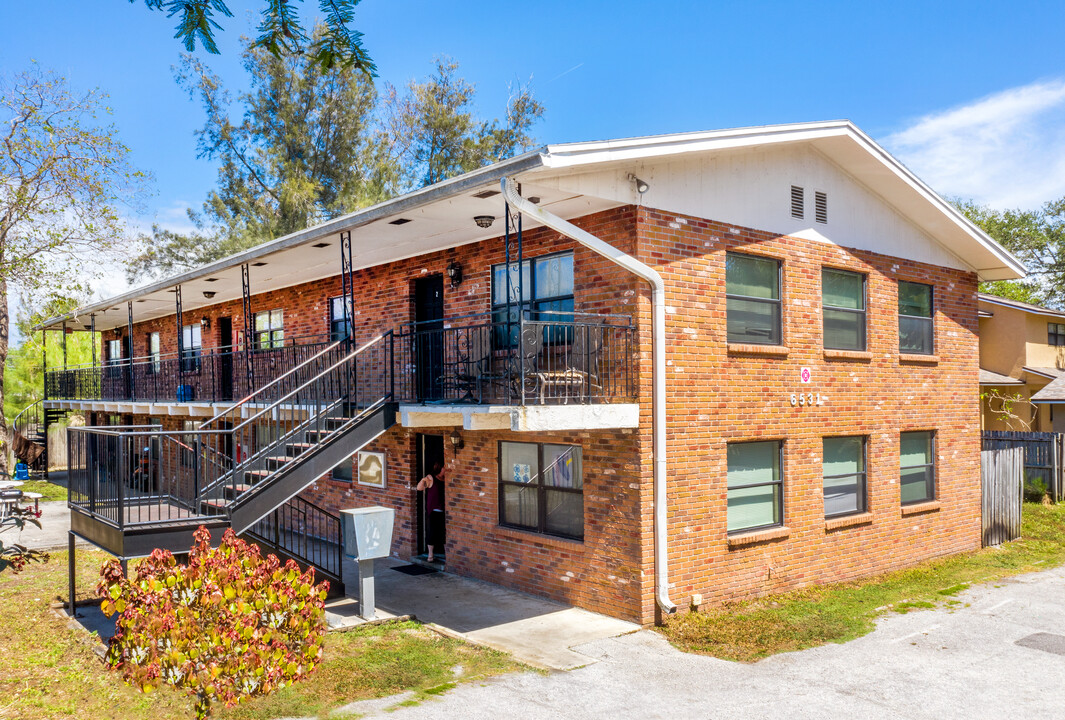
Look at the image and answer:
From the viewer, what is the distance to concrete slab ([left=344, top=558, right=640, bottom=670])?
28.0 feet

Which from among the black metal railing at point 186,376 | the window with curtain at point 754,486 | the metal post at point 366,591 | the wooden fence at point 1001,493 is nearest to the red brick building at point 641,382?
the window with curtain at point 754,486

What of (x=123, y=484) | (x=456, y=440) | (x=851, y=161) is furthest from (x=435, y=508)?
(x=851, y=161)

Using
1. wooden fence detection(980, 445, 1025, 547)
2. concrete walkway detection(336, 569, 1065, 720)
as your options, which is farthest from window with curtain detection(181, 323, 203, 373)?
wooden fence detection(980, 445, 1025, 547)

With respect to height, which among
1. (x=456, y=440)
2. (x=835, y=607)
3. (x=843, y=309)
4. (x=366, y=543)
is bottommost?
(x=835, y=607)

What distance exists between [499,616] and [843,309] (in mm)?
6988

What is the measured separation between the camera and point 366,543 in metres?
9.37

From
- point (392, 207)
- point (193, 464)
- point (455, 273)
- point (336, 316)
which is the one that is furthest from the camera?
point (336, 316)

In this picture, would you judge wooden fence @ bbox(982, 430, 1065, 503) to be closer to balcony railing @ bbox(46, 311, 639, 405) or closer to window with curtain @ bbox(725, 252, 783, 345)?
window with curtain @ bbox(725, 252, 783, 345)

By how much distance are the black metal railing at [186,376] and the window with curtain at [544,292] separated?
3.53 metres

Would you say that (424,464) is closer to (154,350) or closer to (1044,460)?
(154,350)

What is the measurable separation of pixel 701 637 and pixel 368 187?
93.5 ft

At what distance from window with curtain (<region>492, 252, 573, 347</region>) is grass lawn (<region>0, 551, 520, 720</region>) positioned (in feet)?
13.2

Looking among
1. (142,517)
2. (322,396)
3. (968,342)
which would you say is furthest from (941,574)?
(142,517)

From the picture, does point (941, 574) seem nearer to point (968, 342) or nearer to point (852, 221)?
point (968, 342)
